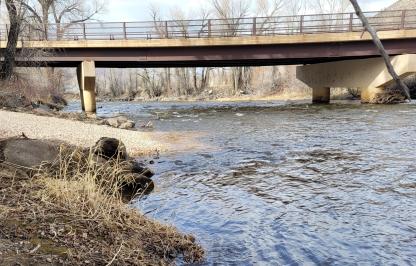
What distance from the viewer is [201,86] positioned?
238ft

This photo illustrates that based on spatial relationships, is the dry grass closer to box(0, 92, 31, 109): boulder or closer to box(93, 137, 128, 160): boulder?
box(93, 137, 128, 160): boulder

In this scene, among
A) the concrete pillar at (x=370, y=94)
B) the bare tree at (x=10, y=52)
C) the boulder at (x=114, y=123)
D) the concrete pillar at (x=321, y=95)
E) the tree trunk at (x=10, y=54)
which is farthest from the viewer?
the concrete pillar at (x=321, y=95)

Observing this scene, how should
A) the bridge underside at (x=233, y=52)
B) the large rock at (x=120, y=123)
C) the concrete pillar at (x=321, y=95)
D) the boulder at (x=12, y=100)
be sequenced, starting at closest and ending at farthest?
the large rock at (x=120, y=123), the boulder at (x=12, y=100), the bridge underside at (x=233, y=52), the concrete pillar at (x=321, y=95)

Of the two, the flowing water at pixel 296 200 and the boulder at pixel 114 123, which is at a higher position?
the boulder at pixel 114 123

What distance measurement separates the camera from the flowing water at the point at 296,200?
17.6 feet

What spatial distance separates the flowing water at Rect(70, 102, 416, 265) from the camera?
5367 millimetres

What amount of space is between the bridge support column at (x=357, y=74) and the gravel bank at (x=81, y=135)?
59.6 feet

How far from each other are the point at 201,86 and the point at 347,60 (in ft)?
128

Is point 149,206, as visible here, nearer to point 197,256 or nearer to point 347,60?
point 197,256

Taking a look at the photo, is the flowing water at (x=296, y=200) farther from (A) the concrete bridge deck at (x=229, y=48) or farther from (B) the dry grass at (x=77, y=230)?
(A) the concrete bridge deck at (x=229, y=48)

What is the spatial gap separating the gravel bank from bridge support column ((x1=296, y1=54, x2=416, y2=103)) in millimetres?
18164

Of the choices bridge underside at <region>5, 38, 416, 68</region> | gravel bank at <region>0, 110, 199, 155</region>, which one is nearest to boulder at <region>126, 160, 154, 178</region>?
gravel bank at <region>0, 110, 199, 155</region>

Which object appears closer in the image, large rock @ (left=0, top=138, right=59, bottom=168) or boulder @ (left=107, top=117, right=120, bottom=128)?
large rock @ (left=0, top=138, right=59, bottom=168)

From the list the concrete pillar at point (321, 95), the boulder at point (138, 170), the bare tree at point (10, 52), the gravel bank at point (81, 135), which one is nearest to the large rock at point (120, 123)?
the gravel bank at point (81, 135)
